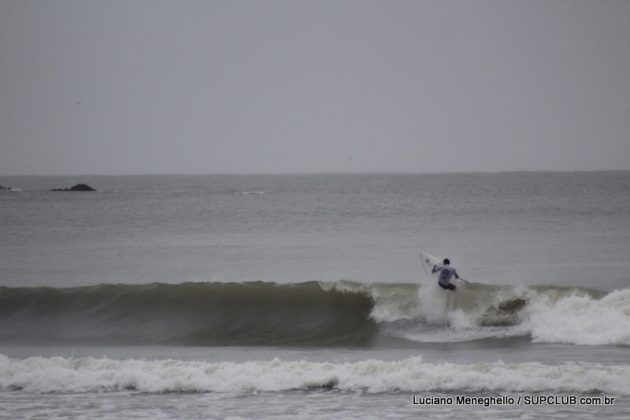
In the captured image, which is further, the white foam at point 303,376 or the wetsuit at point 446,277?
the wetsuit at point 446,277

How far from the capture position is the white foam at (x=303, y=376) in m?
13.6

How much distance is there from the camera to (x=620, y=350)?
629 inches

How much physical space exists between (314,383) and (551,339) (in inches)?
228

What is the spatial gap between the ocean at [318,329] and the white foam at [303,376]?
29 millimetres

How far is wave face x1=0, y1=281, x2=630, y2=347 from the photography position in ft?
60.5

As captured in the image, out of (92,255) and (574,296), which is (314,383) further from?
(92,255)

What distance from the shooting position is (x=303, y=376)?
1438 centimetres

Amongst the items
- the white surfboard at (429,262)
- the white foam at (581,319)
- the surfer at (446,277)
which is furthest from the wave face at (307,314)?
the white surfboard at (429,262)

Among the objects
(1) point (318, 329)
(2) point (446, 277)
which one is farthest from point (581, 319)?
(1) point (318, 329)

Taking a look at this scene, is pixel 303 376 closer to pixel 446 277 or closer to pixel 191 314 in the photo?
pixel 446 277

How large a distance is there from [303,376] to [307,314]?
6.64 m

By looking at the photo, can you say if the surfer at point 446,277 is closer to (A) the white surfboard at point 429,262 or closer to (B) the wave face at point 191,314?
(B) the wave face at point 191,314

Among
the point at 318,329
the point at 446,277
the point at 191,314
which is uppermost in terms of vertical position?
the point at 446,277

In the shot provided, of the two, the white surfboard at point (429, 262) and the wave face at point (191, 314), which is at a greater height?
the white surfboard at point (429, 262)
